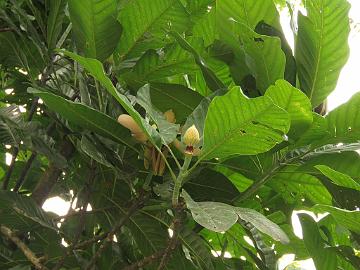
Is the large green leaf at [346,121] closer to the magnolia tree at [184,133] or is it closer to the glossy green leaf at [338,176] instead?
the magnolia tree at [184,133]

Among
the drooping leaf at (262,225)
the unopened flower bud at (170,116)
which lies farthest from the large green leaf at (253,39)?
the drooping leaf at (262,225)

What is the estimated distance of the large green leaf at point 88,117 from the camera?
0.69 meters

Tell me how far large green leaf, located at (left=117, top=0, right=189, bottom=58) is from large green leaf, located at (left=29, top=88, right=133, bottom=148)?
0.17 m

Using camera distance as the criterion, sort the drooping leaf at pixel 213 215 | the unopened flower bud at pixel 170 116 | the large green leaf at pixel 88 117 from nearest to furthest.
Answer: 1. the drooping leaf at pixel 213 215
2. the large green leaf at pixel 88 117
3. the unopened flower bud at pixel 170 116

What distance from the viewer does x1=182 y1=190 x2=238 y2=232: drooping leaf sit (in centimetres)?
57

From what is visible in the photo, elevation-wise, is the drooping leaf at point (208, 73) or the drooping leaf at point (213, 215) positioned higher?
the drooping leaf at point (208, 73)

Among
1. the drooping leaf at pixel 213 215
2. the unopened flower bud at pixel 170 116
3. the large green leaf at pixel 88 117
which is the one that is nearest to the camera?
the drooping leaf at pixel 213 215

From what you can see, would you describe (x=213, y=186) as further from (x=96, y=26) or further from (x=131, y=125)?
(x=96, y=26)

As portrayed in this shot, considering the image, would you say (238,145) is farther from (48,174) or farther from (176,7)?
(48,174)

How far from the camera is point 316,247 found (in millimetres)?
843

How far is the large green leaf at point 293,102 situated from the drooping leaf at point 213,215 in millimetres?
147

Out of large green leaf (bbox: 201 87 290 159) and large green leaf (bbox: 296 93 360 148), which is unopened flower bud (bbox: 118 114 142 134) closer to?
large green leaf (bbox: 201 87 290 159)

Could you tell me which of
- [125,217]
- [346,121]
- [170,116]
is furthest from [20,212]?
[346,121]

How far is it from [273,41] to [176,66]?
0.18m
